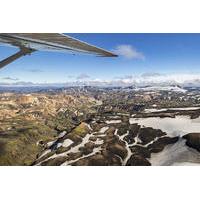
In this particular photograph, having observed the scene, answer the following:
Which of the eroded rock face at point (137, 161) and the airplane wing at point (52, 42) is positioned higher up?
the airplane wing at point (52, 42)

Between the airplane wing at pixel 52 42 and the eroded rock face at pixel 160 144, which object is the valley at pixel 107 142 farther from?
the airplane wing at pixel 52 42

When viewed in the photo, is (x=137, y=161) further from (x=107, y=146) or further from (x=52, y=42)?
(x=52, y=42)

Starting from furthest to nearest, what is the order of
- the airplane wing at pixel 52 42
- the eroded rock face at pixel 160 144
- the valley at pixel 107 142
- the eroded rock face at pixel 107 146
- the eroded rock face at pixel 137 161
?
1. the eroded rock face at pixel 160 144
2. the eroded rock face at pixel 107 146
3. the valley at pixel 107 142
4. the eroded rock face at pixel 137 161
5. the airplane wing at pixel 52 42

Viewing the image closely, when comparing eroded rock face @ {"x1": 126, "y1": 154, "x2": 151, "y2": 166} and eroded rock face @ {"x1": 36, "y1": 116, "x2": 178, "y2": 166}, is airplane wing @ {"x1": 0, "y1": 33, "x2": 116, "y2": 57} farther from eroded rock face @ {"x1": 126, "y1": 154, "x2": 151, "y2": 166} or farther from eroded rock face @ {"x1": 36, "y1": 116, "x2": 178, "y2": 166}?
eroded rock face @ {"x1": 126, "y1": 154, "x2": 151, "y2": 166}

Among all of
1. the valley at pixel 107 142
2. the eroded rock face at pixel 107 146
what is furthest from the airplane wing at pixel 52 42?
the eroded rock face at pixel 107 146

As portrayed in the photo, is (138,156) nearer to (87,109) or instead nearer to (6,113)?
(6,113)

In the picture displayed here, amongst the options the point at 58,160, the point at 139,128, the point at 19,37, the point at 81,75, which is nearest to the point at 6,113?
the point at 81,75

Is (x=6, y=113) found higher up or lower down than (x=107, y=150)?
lower down

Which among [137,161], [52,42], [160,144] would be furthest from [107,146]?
[52,42]
